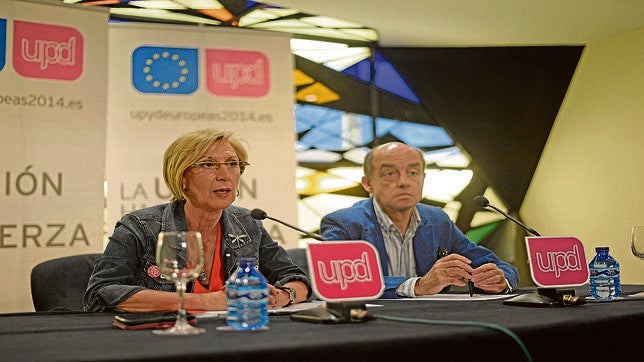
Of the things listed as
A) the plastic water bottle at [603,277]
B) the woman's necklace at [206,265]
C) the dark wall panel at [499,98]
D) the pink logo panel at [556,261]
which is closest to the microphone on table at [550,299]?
the pink logo panel at [556,261]

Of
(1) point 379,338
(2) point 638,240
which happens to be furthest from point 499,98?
(1) point 379,338

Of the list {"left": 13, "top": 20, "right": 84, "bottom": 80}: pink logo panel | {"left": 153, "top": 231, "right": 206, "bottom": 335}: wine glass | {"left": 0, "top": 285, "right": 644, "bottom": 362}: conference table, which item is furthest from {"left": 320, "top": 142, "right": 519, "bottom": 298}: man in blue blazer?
{"left": 13, "top": 20, "right": 84, "bottom": 80}: pink logo panel

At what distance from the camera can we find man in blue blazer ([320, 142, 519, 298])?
286 centimetres

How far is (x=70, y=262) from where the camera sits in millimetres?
2549

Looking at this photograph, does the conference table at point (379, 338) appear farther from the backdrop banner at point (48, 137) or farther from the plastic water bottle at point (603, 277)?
the backdrop banner at point (48, 137)

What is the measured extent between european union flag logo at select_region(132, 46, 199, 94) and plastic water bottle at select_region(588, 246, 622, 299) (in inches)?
124

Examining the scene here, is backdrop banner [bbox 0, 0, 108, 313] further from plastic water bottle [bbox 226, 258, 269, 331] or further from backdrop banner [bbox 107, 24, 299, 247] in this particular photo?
plastic water bottle [bbox 226, 258, 269, 331]

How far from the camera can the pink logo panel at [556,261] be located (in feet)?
6.45

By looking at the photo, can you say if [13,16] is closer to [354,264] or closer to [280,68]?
[280,68]

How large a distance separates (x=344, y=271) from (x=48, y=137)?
10.6 ft

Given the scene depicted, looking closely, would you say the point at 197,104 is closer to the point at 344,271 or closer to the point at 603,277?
the point at 603,277

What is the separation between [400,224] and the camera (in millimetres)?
2984

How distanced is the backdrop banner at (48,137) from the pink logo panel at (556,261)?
2999 mm

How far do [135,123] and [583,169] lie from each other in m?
3.53
